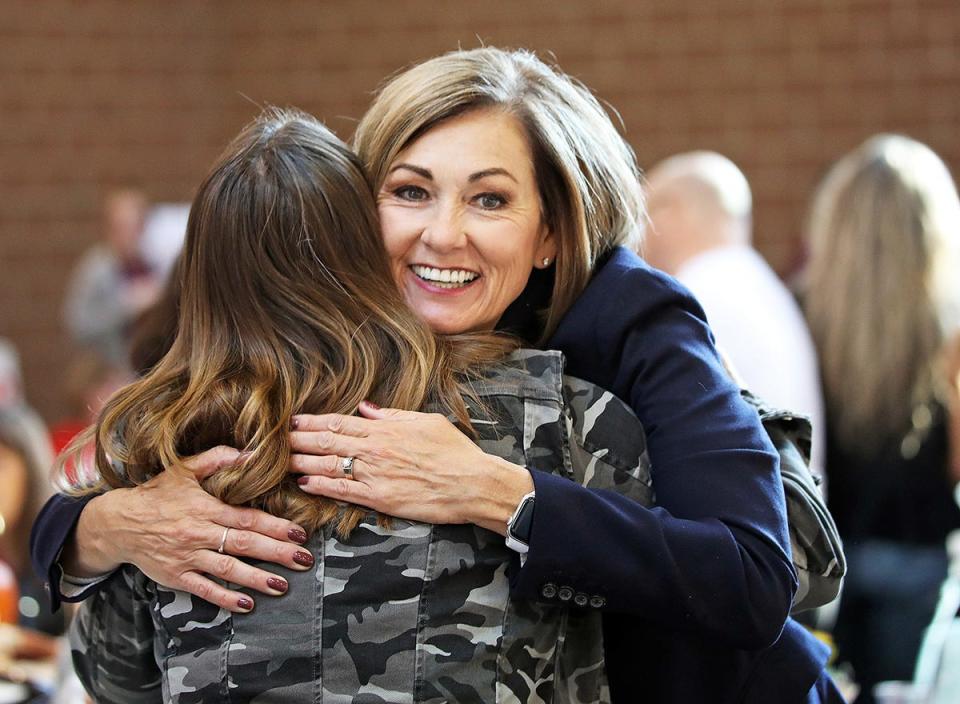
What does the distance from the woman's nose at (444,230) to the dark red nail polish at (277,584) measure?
0.57 metres

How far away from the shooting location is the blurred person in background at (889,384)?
3660mm

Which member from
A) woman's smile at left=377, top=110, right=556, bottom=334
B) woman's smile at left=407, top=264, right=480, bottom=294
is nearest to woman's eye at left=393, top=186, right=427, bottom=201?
woman's smile at left=377, top=110, right=556, bottom=334

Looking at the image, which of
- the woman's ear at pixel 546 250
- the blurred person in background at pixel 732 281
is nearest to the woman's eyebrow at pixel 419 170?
the woman's ear at pixel 546 250

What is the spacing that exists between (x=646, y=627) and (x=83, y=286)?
20.2ft

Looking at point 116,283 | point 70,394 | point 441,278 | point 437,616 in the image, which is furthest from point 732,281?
point 116,283

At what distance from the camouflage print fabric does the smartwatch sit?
5cm

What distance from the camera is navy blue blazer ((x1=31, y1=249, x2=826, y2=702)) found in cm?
161

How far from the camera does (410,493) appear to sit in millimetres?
1640

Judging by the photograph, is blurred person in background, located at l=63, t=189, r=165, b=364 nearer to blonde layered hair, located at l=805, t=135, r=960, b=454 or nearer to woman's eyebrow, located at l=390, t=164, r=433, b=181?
blonde layered hair, located at l=805, t=135, r=960, b=454

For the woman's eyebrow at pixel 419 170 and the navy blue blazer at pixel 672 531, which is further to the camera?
the woman's eyebrow at pixel 419 170

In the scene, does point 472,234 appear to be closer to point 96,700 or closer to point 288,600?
point 288,600

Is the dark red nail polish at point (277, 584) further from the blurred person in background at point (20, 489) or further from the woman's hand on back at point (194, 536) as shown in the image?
the blurred person in background at point (20, 489)

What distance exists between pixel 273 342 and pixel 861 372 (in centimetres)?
256

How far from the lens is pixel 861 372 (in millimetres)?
3842
